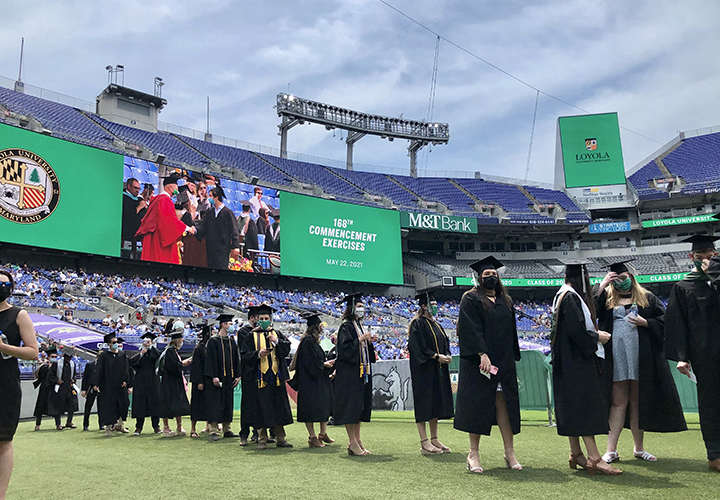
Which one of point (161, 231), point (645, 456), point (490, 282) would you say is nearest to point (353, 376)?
point (490, 282)

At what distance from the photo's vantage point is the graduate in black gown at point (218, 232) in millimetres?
31641

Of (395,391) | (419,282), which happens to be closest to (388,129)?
(419,282)

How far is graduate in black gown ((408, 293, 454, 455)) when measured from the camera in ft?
22.6

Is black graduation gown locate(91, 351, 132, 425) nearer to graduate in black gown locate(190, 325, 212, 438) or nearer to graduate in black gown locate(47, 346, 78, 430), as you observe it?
graduate in black gown locate(47, 346, 78, 430)

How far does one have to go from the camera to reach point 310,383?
8273mm

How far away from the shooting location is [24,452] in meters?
8.72

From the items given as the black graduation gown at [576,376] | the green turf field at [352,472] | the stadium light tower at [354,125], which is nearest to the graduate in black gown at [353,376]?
the green turf field at [352,472]

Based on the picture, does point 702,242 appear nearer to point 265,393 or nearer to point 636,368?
point 636,368

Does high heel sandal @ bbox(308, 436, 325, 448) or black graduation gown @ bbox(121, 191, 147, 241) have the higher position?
black graduation gown @ bbox(121, 191, 147, 241)

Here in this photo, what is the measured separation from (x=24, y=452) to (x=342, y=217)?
100 ft

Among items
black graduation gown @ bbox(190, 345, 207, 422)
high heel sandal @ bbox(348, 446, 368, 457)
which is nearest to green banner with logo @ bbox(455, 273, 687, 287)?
black graduation gown @ bbox(190, 345, 207, 422)

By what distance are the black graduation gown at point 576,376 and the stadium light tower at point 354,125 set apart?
4347 centimetres

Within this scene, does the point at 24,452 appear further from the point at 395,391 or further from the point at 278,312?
the point at 278,312

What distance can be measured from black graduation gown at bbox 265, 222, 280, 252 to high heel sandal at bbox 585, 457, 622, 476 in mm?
30581
